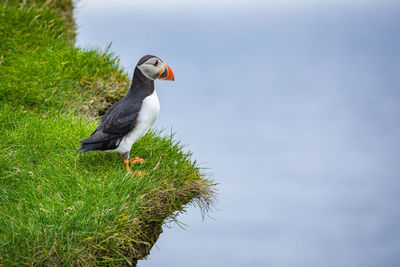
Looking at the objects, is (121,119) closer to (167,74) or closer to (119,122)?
(119,122)

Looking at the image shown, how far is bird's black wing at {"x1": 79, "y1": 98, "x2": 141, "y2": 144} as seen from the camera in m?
4.91

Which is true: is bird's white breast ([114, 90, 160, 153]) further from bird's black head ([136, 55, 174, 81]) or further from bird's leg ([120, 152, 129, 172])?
bird's black head ([136, 55, 174, 81])

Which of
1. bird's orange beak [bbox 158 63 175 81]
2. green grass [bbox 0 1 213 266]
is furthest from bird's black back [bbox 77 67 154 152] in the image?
green grass [bbox 0 1 213 266]

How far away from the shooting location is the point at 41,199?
16.2ft

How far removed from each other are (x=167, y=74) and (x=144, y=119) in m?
0.57

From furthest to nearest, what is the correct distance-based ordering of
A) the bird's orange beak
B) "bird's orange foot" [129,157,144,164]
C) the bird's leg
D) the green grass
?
"bird's orange foot" [129,157,144,164], the bird's leg, the bird's orange beak, the green grass

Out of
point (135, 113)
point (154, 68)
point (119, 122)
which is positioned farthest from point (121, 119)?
point (154, 68)

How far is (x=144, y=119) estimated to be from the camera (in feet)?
16.2

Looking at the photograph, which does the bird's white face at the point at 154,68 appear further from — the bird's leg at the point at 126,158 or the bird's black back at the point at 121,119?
the bird's leg at the point at 126,158

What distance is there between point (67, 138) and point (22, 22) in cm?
462

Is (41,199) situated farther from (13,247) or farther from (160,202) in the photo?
(160,202)

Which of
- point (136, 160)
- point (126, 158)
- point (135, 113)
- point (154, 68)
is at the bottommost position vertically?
point (126, 158)

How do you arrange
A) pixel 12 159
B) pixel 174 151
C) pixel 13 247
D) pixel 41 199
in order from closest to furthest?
pixel 13 247, pixel 41 199, pixel 12 159, pixel 174 151

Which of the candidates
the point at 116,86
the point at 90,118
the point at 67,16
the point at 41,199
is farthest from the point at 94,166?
the point at 67,16
